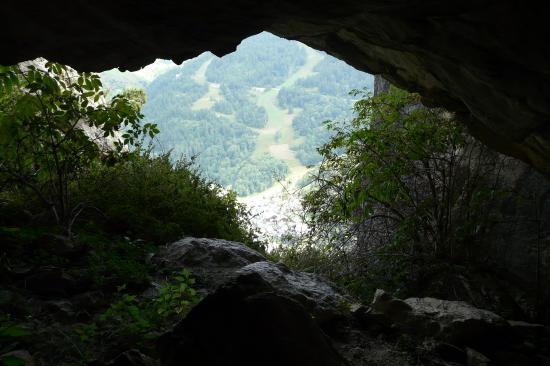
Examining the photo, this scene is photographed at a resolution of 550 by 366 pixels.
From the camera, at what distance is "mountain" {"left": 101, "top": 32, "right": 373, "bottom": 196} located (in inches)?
2126

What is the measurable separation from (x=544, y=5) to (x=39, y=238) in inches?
213

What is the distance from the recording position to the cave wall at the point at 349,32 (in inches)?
111

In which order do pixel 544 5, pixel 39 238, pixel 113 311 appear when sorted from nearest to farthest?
pixel 544 5 → pixel 113 311 → pixel 39 238

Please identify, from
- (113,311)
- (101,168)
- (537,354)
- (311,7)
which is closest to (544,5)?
(311,7)

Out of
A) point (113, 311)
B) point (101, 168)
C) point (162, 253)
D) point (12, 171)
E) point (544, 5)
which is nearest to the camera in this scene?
point (544, 5)

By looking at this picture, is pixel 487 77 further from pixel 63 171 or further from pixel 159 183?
Result: pixel 159 183

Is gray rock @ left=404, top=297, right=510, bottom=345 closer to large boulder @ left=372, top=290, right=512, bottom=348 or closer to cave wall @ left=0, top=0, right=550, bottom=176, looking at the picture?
large boulder @ left=372, top=290, right=512, bottom=348

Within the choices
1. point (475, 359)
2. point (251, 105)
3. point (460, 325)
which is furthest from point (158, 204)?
point (251, 105)

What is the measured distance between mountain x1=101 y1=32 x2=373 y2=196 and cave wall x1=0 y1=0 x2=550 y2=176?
34.4m

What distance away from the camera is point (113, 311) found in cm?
412

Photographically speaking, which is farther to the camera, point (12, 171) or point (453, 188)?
point (453, 188)

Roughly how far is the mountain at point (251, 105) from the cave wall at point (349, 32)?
34386 millimetres

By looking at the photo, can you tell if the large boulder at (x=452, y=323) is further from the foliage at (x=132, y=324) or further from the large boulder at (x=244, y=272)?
the foliage at (x=132, y=324)

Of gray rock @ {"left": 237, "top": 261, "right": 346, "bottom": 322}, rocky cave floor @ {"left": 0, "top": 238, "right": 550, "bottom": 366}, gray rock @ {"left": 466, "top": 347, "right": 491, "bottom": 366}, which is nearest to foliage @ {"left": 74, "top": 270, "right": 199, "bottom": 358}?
rocky cave floor @ {"left": 0, "top": 238, "right": 550, "bottom": 366}
